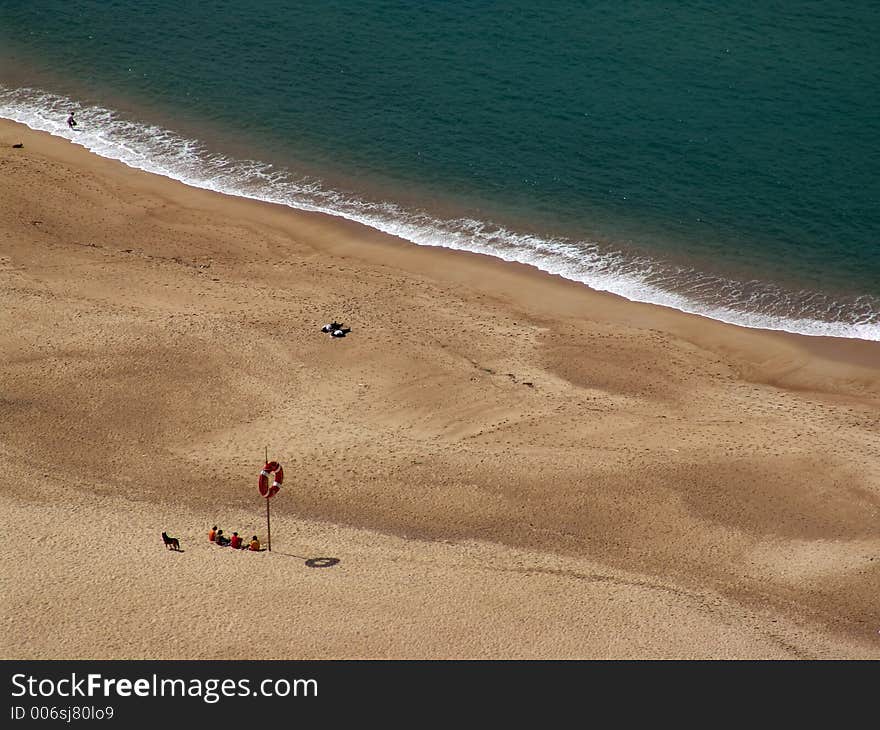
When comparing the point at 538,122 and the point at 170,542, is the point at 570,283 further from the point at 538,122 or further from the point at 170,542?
the point at 170,542

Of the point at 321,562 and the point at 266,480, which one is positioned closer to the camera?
the point at 321,562

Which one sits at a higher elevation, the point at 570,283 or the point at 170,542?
the point at 570,283

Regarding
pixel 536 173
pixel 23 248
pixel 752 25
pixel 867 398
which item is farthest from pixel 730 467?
pixel 752 25

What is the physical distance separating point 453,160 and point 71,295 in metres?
20.9

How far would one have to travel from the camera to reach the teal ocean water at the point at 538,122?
55.4 m

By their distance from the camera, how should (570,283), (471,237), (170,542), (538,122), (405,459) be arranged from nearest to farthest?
(170,542) < (405,459) < (570,283) < (471,237) < (538,122)

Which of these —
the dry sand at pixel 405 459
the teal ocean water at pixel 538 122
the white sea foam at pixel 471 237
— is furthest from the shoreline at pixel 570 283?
the teal ocean water at pixel 538 122

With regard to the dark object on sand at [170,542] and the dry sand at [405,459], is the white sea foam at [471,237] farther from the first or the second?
the dark object on sand at [170,542]

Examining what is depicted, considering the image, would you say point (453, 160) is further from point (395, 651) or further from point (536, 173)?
point (395, 651)

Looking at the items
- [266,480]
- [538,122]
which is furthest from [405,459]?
[538,122]

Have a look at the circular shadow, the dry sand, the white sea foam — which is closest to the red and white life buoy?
the dry sand

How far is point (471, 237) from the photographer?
56656 mm

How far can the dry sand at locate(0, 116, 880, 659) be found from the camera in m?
34.9

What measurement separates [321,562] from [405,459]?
5704 millimetres
